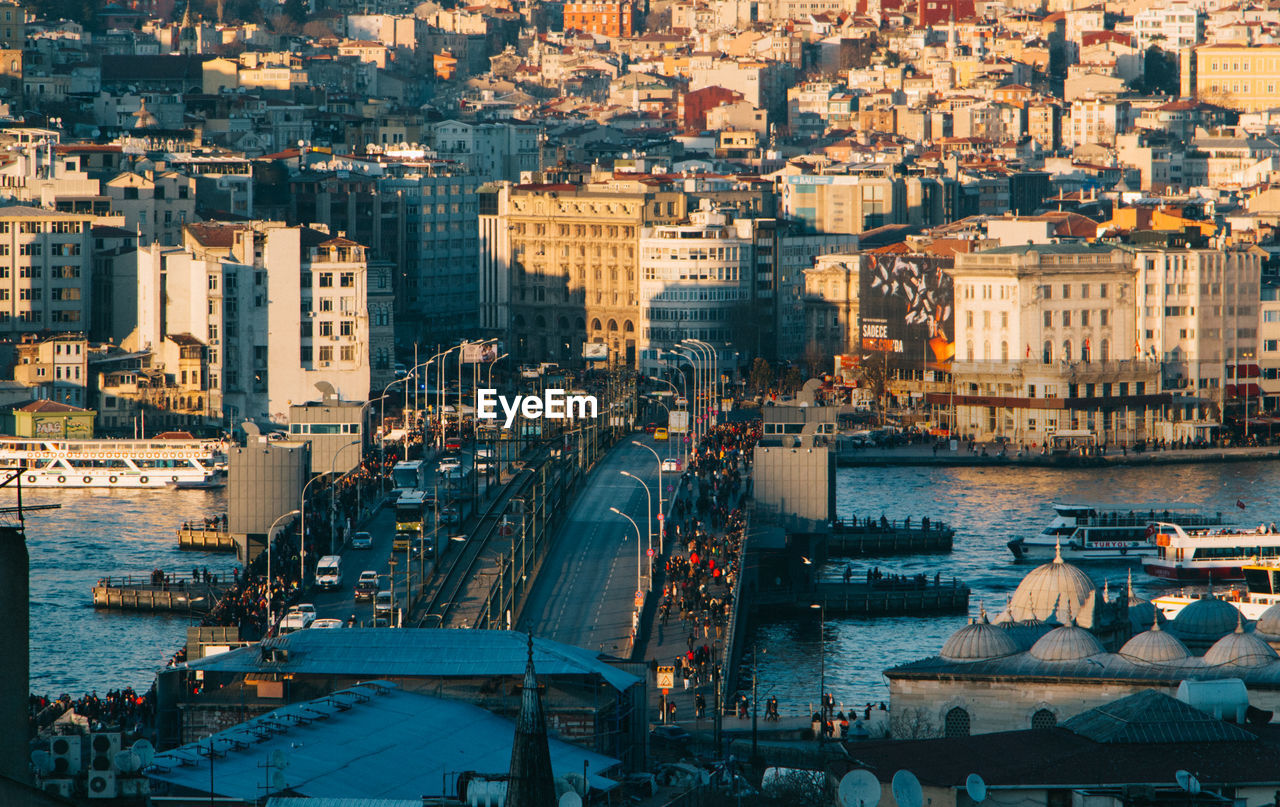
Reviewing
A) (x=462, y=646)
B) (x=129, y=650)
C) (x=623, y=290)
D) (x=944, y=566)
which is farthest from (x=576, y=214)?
(x=462, y=646)

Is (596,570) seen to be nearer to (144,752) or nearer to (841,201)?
(144,752)

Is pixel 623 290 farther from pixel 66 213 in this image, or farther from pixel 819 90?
pixel 819 90

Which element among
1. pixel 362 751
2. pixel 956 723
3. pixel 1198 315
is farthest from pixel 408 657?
pixel 1198 315

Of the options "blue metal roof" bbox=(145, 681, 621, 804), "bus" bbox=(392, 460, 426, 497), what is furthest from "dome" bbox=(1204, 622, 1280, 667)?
"bus" bbox=(392, 460, 426, 497)

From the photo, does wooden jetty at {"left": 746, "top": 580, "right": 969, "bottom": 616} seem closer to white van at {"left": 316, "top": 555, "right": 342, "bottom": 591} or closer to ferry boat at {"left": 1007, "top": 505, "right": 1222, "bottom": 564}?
ferry boat at {"left": 1007, "top": 505, "right": 1222, "bottom": 564}

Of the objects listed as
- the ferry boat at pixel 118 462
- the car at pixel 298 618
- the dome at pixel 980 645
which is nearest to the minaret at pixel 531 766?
the dome at pixel 980 645

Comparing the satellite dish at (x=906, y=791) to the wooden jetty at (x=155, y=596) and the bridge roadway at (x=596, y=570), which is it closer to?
the bridge roadway at (x=596, y=570)

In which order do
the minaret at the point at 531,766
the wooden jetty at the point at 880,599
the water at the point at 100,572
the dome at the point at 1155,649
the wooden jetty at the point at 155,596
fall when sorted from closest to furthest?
the minaret at the point at 531,766 < the dome at the point at 1155,649 < the water at the point at 100,572 < the wooden jetty at the point at 155,596 < the wooden jetty at the point at 880,599
